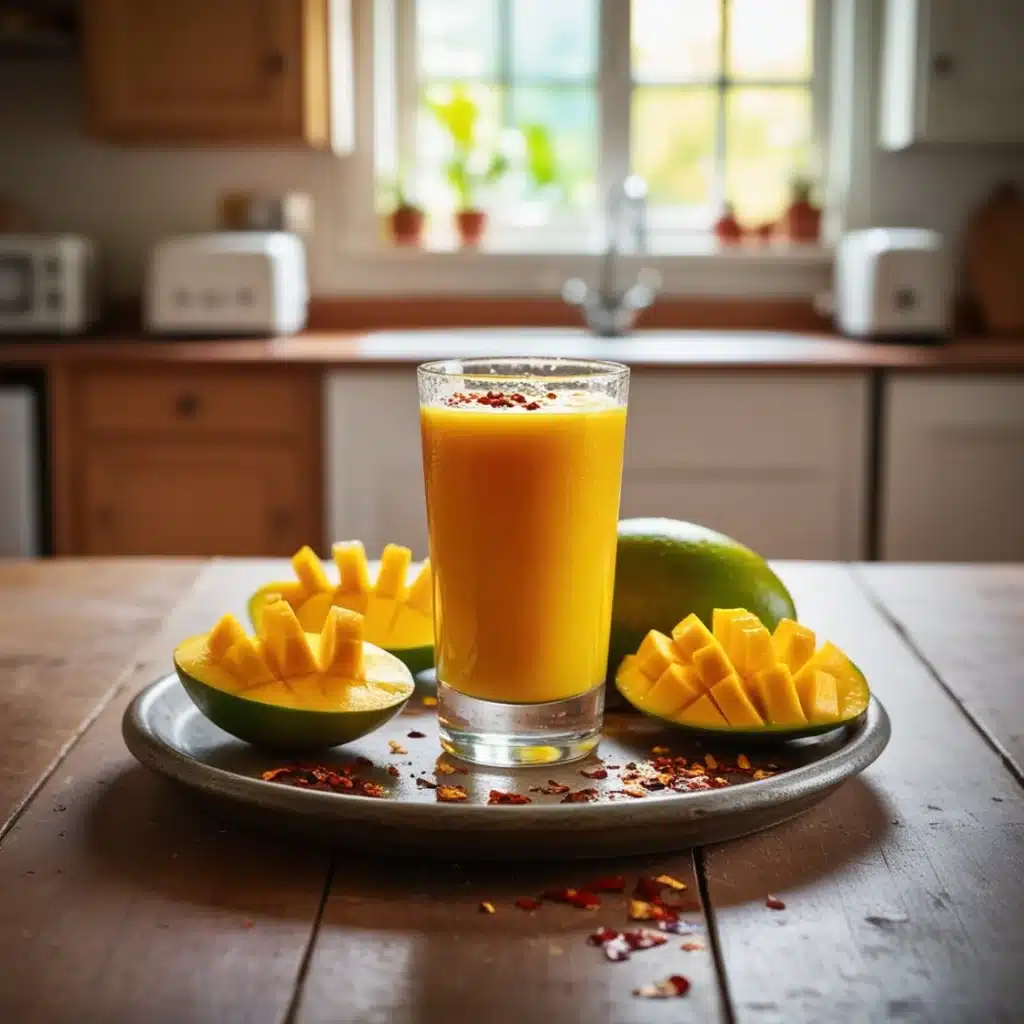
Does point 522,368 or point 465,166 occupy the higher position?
point 465,166

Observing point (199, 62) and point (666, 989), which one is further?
point (199, 62)

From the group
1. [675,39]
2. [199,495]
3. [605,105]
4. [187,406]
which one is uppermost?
[675,39]

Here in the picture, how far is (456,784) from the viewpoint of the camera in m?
0.74

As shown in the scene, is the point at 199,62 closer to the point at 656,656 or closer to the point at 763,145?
the point at 763,145

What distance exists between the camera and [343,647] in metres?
0.78

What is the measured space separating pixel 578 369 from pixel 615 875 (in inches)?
11.9

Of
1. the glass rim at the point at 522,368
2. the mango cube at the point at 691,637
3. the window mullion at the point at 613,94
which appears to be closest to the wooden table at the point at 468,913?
the mango cube at the point at 691,637

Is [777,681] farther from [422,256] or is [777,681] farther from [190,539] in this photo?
[422,256]

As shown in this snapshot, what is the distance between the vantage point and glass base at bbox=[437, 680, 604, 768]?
0.79 m

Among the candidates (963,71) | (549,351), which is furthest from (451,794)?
(963,71)

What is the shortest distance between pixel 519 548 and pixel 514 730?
98 mm

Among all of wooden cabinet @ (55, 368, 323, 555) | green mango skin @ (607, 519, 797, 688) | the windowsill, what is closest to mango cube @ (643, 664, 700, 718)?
green mango skin @ (607, 519, 797, 688)

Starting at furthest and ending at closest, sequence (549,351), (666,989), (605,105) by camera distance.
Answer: (605,105) < (549,351) < (666,989)

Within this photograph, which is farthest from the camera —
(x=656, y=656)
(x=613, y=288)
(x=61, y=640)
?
(x=613, y=288)
